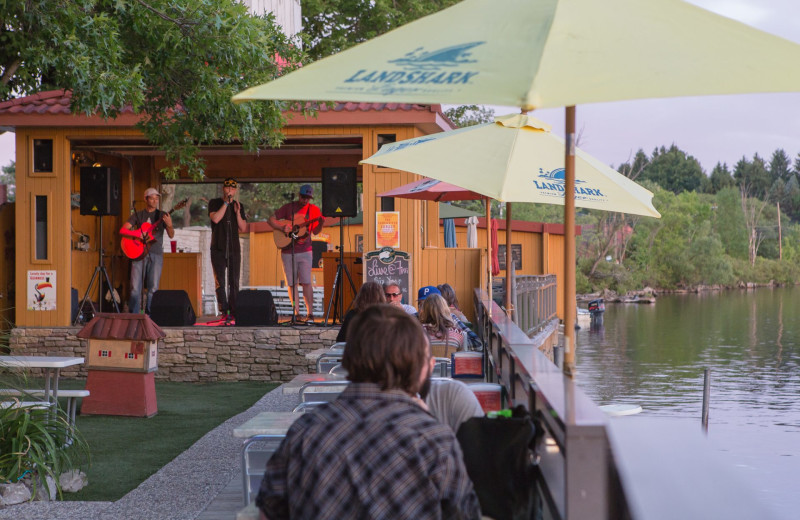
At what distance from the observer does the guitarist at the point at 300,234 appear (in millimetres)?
12742

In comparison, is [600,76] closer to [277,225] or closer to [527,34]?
[527,34]

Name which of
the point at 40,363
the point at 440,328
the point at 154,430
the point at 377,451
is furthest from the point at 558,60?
the point at 154,430

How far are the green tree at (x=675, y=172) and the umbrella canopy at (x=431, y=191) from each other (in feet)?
368

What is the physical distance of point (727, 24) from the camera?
3.19 metres

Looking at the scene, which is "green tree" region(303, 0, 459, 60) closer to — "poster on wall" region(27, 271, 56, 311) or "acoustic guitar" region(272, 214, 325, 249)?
"acoustic guitar" region(272, 214, 325, 249)

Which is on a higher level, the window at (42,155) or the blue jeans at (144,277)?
the window at (42,155)

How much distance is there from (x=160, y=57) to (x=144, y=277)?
15.8 ft

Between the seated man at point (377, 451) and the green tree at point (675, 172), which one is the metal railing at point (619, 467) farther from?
the green tree at point (675, 172)

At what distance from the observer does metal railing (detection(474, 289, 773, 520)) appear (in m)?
1.91

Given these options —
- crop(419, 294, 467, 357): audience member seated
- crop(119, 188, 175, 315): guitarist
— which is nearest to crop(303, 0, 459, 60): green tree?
crop(119, 188, 175, 315): guitarist

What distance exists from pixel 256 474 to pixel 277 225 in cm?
851

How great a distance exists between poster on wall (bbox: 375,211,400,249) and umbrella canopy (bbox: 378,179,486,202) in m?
1.34

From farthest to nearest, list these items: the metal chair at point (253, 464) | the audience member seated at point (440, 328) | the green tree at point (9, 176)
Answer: the green tree at point (9, 176)
the audience member seated at point (440, 328)
the metal chair at point (253, 464)

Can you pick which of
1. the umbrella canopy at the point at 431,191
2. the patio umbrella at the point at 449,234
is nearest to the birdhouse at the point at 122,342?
the umbrella canopy at the point at 431,191
